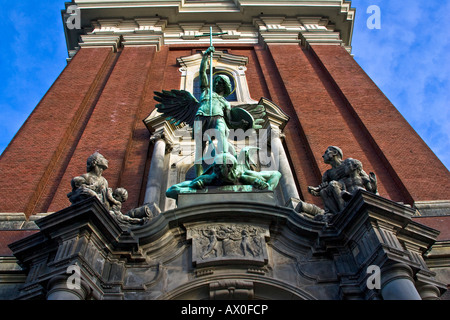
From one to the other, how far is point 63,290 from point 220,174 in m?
3.03

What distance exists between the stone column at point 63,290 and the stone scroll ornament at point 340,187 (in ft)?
11.0

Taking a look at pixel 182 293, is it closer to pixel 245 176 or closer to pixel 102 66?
pixel 245 176

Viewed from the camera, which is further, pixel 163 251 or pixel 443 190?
pixel 443 190

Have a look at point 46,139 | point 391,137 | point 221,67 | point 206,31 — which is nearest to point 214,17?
point 206,31

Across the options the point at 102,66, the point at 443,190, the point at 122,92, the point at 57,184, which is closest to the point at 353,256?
the point at 443,190

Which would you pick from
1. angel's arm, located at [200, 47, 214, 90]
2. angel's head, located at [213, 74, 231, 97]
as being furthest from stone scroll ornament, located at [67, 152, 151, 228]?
angel's head, located at [213, 74, 231, 97]

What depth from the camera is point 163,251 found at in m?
6.98

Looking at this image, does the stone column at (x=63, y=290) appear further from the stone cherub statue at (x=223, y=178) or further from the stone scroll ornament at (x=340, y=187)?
the stone scroll ornament at (x=340, y=187)

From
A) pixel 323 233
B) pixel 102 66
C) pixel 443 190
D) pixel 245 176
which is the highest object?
pixel 102 66

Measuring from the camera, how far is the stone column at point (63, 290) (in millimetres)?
5684

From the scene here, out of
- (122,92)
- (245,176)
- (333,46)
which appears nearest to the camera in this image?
(245,176)

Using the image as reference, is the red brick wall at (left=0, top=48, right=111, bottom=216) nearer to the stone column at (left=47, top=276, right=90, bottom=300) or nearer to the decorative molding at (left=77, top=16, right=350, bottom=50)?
the decorative molding at (left=77, top=16, right=350, bottom=50)

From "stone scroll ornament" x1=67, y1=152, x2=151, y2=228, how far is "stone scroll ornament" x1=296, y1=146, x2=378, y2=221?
244 cm
